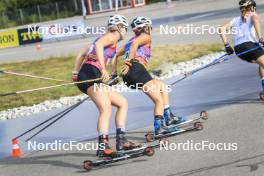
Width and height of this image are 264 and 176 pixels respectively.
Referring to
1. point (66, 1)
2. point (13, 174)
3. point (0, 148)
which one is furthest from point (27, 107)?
point (66, 1)

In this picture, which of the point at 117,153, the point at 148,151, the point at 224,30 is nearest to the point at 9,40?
the point at 224,30

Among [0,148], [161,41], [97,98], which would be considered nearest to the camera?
[97,98]

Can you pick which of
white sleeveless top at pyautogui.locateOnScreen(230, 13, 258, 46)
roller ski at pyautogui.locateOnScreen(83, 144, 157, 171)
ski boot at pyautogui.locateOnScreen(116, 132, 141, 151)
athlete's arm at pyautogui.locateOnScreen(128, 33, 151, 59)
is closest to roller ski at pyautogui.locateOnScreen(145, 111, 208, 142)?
ski boot at pyautogui.locateOnScreen(116, 132, 141, 151)

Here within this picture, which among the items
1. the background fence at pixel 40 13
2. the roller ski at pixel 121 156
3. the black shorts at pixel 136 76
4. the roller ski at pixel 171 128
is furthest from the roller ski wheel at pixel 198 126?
the background fence at pixel 40 13

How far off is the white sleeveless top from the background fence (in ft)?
192

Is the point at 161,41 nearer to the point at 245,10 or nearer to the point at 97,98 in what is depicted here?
the point at 245,10

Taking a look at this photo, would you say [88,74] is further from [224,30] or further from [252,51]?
[252,51]

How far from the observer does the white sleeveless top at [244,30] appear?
1116cm

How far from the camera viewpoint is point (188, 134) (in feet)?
32.4

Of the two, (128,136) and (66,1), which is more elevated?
(66,1)

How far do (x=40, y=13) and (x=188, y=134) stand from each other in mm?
63148

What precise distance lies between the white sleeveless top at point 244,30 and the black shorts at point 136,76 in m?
2.52

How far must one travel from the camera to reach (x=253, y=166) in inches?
294

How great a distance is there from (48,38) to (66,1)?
113 feet
